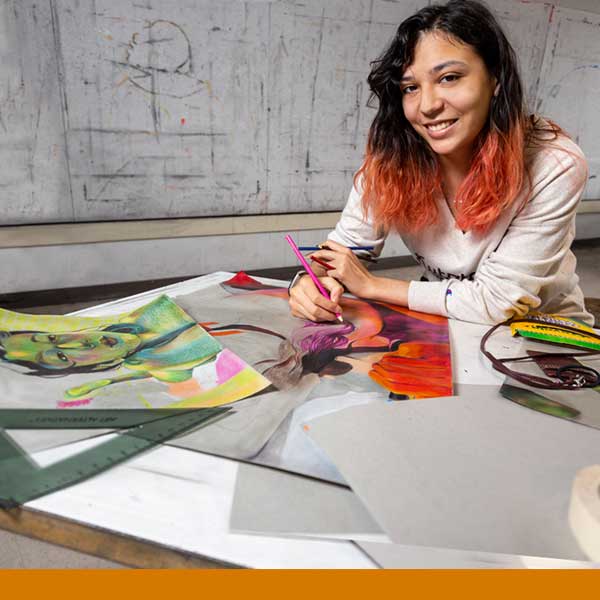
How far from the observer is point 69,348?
732 millimetres

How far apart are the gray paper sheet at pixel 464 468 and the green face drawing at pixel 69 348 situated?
355 mm

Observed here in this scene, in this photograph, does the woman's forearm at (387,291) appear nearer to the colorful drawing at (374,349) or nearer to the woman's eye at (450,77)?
the colorful drawing at (374,349)

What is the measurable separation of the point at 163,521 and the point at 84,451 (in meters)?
0.13

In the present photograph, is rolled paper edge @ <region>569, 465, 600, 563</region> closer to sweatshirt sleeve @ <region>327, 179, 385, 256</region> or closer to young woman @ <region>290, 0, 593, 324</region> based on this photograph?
young woman @ <region>290, 0, 593, 324</region>

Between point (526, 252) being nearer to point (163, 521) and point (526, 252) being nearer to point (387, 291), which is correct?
point (387, 291)

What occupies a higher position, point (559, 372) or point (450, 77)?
point (450, 77)

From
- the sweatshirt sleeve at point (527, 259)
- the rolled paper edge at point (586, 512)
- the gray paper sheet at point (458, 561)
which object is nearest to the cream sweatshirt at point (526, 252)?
the sweatshirt sleeve at point (527, 259)

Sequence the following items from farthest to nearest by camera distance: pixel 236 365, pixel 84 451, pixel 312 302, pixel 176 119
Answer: pixel 176 119
pixel 312 302
pixel 236 365
pixel 84 451

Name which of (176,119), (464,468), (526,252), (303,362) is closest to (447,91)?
(526,252)

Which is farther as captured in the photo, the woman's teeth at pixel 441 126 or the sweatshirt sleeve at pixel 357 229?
the sweatshirt sleeve at pixel 357 229

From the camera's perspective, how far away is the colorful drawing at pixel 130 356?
0.64m

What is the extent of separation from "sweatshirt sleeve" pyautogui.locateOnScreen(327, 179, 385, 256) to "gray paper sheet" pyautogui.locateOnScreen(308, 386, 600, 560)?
1.95 ft

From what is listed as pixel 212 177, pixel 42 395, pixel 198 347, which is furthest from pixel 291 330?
pixel 212 177

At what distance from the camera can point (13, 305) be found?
2.29 meters
